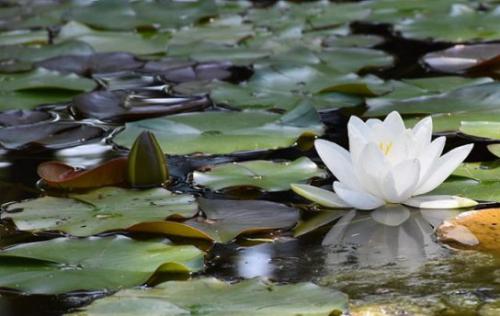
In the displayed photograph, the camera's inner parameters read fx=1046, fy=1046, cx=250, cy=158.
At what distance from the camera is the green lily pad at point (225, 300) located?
1.35m

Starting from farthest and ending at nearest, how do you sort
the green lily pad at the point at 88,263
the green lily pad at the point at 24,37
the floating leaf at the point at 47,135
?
the green lily pad at the point at 24,37
the floating leaf at the point at 47,135
the green lily pad at the point at 88,263

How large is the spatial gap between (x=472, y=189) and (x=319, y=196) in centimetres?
27

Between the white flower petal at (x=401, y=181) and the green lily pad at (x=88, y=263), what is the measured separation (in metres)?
0.37

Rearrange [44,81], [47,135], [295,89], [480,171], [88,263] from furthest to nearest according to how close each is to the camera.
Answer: [44,81]
[295,89]
[47,135]
[480,171]
[88,263]

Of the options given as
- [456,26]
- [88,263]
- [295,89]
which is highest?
[456,26]

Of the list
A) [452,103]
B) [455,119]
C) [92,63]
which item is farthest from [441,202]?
[92,63]

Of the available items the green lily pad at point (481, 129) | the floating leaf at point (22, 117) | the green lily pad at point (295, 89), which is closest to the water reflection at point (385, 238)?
the green lily pad at point (481, 129)

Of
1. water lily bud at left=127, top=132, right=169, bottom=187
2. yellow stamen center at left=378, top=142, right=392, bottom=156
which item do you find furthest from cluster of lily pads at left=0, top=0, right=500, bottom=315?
yellow stamen center at left=378, top=142, right=392, bottom=156

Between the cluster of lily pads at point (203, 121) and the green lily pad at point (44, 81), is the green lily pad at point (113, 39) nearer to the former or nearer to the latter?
the cluster of lily pads at point (203, 121)

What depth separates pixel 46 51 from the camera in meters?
3.28

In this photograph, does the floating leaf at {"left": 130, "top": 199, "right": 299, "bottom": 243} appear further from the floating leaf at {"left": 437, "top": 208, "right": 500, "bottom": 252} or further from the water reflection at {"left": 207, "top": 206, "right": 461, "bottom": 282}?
the floating leaf at {"left": 437, "top": 208, "right": 500, "bottom": 252}

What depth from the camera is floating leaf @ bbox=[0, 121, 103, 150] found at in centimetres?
235

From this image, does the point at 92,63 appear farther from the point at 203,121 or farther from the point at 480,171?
the point at 480,171

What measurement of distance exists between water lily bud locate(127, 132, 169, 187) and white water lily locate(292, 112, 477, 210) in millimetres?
308
